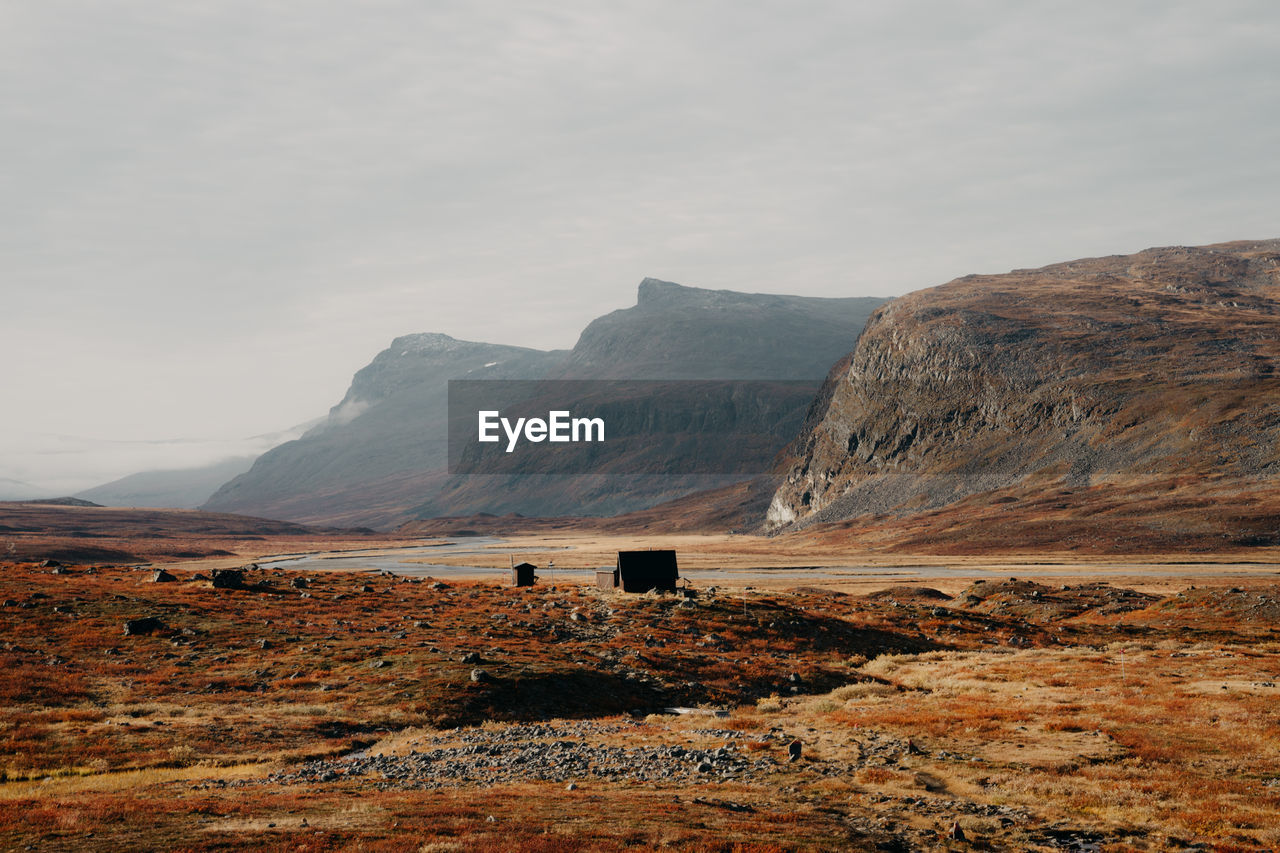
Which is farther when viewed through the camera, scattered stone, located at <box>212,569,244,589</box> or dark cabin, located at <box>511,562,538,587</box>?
dark cabin, located at <box>511,562,538,587</box>

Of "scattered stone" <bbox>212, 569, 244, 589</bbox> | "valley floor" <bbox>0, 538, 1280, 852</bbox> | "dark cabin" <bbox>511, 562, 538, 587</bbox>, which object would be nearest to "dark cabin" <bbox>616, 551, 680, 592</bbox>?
"valley floor" <bbox>0, 538, 1280, 852</bbox>

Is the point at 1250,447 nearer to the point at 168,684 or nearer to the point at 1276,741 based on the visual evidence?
the point at 1276,741

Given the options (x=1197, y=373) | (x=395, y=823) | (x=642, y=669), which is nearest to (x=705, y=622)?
(x=642, y=669)

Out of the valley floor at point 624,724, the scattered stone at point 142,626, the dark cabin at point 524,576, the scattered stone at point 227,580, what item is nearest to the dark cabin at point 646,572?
the valley floor at point 624,724

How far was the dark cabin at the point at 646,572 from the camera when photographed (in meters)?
80.5

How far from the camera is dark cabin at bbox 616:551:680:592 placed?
8050 cm

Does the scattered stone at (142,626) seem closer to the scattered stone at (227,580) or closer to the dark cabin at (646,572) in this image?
the scattered stone at (227,580)

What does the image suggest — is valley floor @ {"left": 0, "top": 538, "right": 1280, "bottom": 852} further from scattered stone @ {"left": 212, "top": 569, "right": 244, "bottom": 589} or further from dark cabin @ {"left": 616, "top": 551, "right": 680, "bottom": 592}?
dark cabin @ {"left": 616, "top": 551, "right": 680, "bottom": 592}

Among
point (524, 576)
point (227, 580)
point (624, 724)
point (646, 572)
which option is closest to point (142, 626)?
point (227, 580)

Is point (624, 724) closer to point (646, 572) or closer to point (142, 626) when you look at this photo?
point (142, 626)

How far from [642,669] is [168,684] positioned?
82.3ft

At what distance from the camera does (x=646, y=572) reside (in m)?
81.0

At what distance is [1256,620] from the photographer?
71.6m

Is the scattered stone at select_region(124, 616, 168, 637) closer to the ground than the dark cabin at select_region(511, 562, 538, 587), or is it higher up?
higher up
